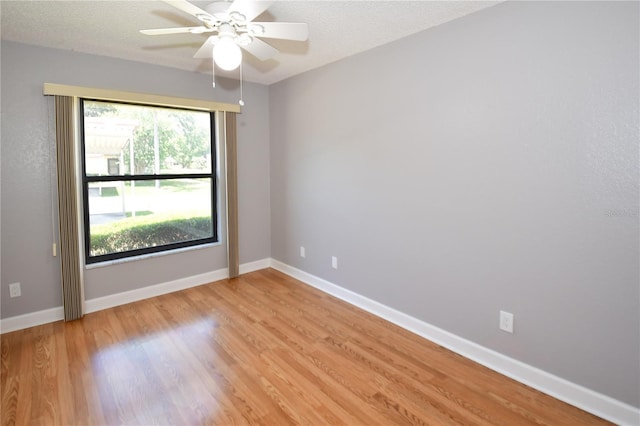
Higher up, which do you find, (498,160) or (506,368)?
(498,160)

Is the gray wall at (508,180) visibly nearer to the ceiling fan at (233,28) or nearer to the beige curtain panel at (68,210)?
the ceiling fan at (233,28)

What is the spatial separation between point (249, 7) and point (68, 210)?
8.19 feet

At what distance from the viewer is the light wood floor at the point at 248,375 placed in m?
1.97

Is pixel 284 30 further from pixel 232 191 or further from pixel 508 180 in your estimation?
pixel 232 191

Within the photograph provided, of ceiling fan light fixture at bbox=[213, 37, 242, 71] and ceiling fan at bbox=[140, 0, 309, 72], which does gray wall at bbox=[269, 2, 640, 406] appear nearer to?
ceiling fan at bbox=[140, 0, 309, 72]

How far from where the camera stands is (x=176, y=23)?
250 centimetres

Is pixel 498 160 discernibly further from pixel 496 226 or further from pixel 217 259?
pixel 217 259

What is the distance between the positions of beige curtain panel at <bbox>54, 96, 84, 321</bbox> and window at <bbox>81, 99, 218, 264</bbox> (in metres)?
0.24

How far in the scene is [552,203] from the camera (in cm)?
209

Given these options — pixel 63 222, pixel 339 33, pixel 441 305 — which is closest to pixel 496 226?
pixel 441 305

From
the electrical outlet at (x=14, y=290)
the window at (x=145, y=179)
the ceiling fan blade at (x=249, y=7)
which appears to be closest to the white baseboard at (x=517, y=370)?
the window at (x=145, y=179)

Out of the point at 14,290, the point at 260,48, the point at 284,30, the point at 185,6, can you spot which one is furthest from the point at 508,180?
the point at 14,290

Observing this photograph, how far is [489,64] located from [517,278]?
1446mm

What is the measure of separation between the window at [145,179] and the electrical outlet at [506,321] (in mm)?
3193
